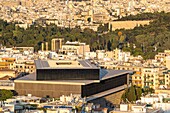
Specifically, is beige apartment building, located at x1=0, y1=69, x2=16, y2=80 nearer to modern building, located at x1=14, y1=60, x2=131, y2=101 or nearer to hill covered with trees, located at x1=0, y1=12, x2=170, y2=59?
modern building, located at x1=14, y1=60, x2=131, y2=101

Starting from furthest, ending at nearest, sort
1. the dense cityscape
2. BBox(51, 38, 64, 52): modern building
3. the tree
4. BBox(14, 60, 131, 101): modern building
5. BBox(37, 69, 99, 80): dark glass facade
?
BBox(51, 38, 64, 52): modern building, BBox(37, 69, 99, 80): dark glass facade, BBox(14, 60, 131, 101): modern building, the tree, the dense cityscape

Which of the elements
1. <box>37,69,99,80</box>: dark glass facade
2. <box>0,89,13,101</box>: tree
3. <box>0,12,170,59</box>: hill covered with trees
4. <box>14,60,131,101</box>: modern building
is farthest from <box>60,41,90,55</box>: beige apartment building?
<box>0,89,13,101</box>: tree

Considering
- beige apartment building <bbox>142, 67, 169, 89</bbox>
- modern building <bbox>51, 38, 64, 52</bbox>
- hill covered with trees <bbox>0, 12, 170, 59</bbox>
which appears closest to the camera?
beige apartment building <bbox>142, 67, 169, 89</bbox>

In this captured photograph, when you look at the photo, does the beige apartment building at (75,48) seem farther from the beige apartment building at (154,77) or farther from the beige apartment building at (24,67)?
the beige apartment building at (154,77)

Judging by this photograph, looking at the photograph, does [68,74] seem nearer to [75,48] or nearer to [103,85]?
[103,85]

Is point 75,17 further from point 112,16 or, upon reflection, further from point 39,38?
point 39,38

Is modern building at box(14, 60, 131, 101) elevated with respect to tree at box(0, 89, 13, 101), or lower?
elevated
